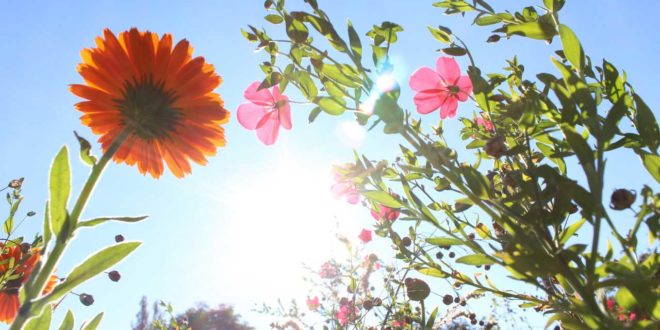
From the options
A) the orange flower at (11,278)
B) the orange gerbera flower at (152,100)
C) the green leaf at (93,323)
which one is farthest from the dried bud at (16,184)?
the green leaf at (93,323)

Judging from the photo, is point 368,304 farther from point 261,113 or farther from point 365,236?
point 261,113

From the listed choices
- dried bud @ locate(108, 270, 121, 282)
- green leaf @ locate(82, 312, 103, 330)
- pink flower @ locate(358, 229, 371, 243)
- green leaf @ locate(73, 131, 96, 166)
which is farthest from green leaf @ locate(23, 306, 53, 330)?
pink flower @ locate(358, 229, 371, 243)

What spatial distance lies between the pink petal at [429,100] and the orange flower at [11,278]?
1.47 metres

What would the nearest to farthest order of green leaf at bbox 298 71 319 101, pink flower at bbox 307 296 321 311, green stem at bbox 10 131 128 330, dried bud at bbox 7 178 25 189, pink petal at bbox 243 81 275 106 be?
green stem at bbox 10 131 128 330 < green leaf at bbox 298 71 319 101 < pink petal at bbox 243 81 275 106 < dried bud at bbox 7 178 25 189 < pink flower at bbox 307 296 321 311

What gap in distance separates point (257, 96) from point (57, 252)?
2.60 ft

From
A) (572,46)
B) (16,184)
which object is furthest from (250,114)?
(16,184)

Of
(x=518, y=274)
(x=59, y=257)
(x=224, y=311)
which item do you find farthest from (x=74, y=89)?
(x=224, y=311)

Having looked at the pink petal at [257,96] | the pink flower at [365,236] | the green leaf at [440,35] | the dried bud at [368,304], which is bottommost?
the dried bud at [368,304]

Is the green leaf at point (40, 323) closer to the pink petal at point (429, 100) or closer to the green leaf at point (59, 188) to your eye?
the green leaf at point (59, 188)

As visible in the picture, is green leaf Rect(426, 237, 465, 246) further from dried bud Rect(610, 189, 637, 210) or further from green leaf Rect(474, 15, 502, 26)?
green leaf Rect(474, 15, 502, 26)

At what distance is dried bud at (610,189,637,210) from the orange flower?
175 cm

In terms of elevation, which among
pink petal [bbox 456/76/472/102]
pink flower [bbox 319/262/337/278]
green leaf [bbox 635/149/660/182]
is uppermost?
pink flower [bbox 319/262/337/278]

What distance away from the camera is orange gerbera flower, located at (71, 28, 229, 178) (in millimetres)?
983

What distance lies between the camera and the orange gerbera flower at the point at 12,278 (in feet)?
5.16
